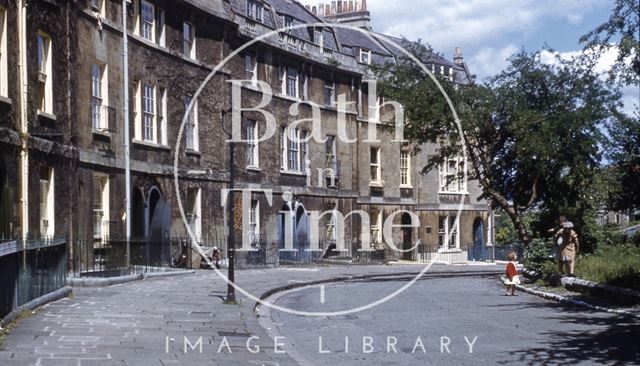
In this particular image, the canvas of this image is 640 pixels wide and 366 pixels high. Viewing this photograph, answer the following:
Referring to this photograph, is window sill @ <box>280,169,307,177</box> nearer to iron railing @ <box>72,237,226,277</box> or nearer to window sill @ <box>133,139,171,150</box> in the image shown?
iron railing @ <box>72,237,226,277</box>

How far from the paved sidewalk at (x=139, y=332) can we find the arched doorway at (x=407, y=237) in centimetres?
3343

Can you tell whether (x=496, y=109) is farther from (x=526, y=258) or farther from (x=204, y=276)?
(x=204, y=276)

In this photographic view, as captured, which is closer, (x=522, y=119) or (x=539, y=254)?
(x=539, y=254)

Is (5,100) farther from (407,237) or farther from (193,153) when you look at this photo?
(407,237)

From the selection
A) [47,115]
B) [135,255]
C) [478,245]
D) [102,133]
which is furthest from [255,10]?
[478,245]

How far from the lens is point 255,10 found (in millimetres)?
41250

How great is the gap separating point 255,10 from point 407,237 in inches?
761

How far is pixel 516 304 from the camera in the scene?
19.3 meters

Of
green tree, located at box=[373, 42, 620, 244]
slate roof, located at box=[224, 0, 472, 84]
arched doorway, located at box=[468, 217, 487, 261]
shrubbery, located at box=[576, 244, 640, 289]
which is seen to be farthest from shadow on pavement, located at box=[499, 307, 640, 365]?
arched doorway, located at box=[468, 217, 487, 261]

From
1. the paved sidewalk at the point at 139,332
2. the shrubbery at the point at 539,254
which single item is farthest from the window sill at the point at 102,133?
the shrubbery at the point at 539,254

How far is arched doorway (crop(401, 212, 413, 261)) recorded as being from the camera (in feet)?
173

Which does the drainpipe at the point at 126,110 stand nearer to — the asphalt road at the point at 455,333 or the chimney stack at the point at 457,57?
the asphalt road at the point at 455,333

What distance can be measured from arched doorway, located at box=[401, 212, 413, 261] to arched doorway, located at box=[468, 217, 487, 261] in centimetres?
446

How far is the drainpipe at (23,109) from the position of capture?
63.1ft
